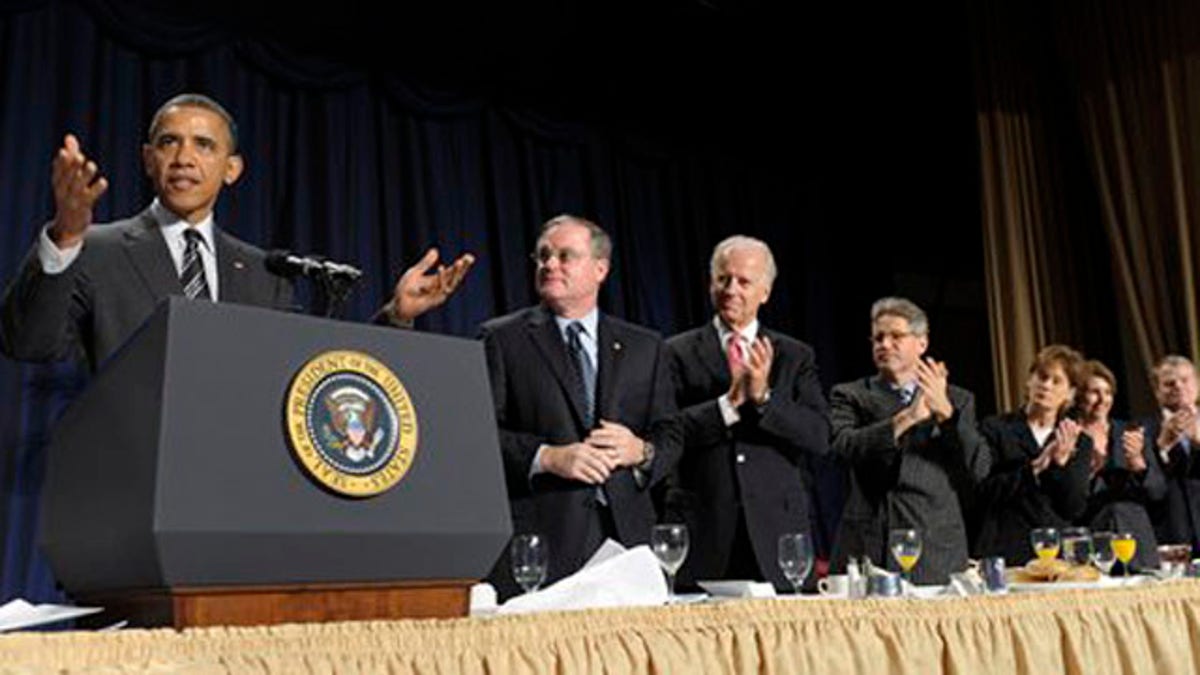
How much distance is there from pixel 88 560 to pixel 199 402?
0.55 ft

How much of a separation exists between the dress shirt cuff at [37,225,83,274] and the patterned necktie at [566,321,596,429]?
1146 mm

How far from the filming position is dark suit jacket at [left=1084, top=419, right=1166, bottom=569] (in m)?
3.78

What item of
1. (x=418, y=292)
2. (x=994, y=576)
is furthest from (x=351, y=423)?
(x=994, y=576)

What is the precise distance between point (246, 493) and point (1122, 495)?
3466 mm

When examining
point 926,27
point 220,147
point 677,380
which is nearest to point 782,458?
point 677,380

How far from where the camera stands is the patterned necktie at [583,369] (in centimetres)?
245

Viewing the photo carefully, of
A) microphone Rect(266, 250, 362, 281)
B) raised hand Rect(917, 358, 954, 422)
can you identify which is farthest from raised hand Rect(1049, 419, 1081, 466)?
microphone Rect(266, 250, 362, 281)

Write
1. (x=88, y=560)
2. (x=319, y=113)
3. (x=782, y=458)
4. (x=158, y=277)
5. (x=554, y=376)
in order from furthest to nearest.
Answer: (x=319, y=113) < (x=782, y=458) < (x=554, y=376) < (x=158, y=277) < (x=88, y=560)

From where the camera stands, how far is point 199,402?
913 millimetres

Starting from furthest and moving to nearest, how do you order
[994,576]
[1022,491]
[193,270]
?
1. [1022,491]
2. [193,270]
3. [994,576]

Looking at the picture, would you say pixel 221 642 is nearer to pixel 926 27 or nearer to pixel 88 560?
pixel 88 560

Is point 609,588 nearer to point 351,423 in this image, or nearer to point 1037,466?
point 351,423

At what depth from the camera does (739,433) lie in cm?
269

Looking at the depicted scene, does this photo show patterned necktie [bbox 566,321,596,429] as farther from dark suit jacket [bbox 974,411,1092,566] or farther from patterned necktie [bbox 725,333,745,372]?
dark suit jacket [bbox 974,411,1092,566]
